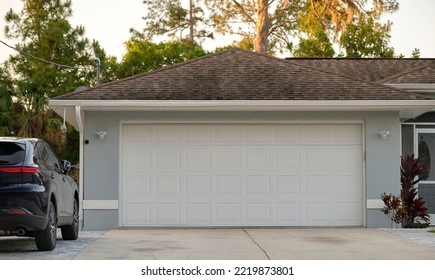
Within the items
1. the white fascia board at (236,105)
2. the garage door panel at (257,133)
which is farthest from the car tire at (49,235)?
the garage door panel at (257,133)

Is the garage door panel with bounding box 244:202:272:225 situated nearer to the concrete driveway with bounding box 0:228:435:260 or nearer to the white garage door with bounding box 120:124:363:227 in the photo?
the white garage door with bounding box 120:124:363:227

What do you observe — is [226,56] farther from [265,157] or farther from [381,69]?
[381,69]

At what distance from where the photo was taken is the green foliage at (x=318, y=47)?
3488 cm

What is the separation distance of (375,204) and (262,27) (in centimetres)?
2328

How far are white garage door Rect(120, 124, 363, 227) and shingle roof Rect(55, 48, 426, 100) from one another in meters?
0.66

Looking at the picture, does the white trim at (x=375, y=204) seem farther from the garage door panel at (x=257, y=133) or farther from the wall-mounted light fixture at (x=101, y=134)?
the wall-mounted light fixture at (x=101, y=134)

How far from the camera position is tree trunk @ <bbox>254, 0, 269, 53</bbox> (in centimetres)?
3906

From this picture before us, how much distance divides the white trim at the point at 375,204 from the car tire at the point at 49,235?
7084 mm

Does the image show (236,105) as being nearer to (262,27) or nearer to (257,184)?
(257,184)

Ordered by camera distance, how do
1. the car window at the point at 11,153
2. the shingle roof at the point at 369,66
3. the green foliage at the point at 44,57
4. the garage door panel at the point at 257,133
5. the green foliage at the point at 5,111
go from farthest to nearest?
the green foliage at the point at 44,57
the green foliage at the point at 5,111
the shingle roof at the point at 369,66
the garage door panel at the point at 257,133
the car window at the point at 11,153

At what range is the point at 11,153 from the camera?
11.4m

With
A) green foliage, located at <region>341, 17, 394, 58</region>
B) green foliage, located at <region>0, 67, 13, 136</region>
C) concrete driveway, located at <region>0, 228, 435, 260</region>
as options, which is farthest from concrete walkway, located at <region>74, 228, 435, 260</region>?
green foliage, located at <region>341, 17, 394, 58</region>

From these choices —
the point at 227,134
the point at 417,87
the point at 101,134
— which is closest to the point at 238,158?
the point at 227,134

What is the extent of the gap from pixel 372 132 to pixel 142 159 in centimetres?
450
